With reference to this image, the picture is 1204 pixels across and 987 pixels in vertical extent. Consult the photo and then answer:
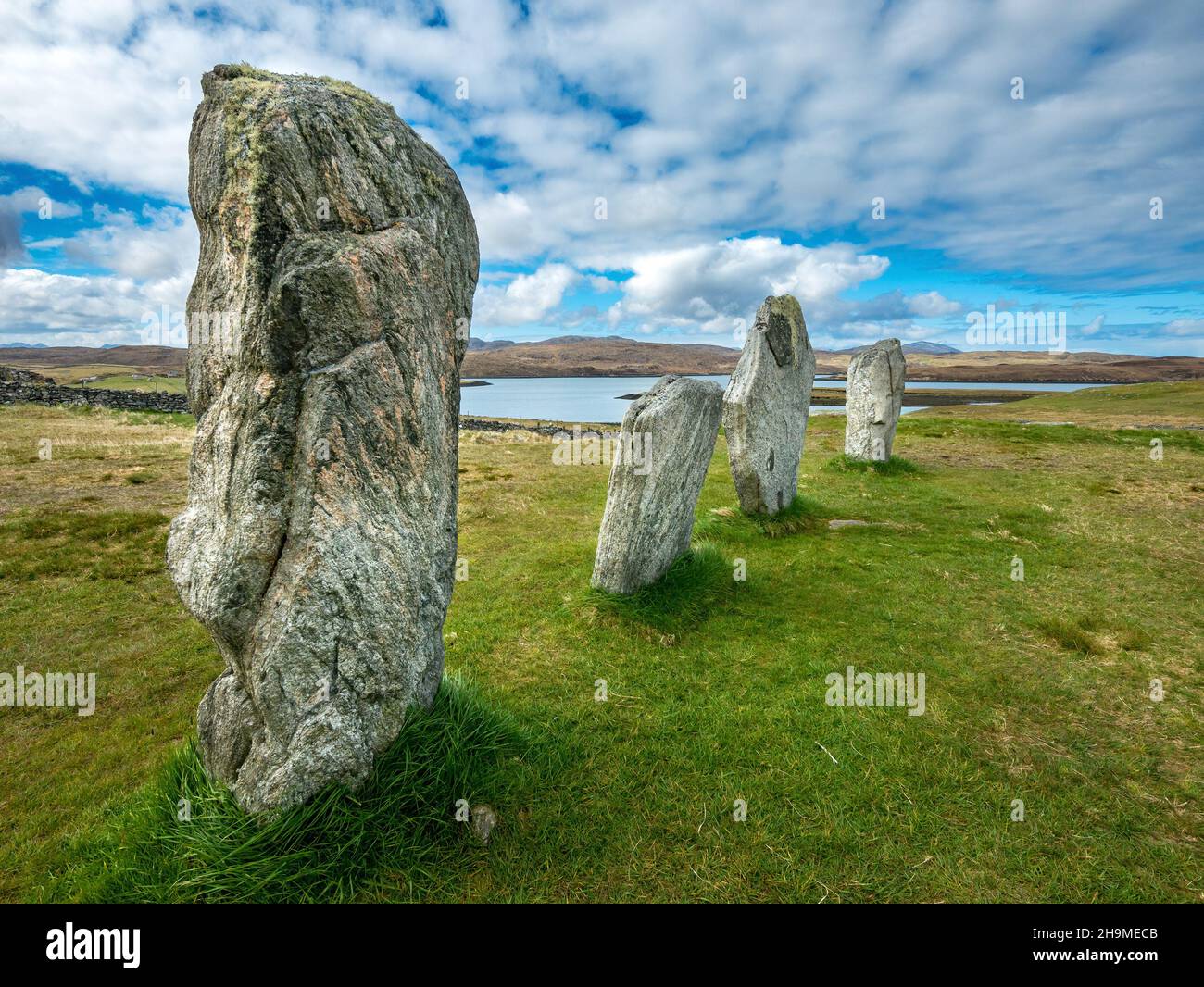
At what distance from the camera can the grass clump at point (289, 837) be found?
11.8ft

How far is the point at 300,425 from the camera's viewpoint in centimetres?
386

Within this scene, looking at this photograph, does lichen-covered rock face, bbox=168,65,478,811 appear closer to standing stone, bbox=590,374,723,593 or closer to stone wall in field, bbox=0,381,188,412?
standing stone, bbox=590,374,723,593

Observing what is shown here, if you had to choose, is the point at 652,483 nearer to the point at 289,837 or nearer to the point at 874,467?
the point at 289,837

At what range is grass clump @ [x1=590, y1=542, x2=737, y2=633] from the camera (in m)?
7.66

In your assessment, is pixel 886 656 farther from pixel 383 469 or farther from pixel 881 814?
pixel 383 469

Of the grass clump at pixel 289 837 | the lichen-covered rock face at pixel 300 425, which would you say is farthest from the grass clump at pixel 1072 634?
the lichen-covered rock face at pixel 300 425

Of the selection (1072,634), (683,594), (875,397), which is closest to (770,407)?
(683,594)

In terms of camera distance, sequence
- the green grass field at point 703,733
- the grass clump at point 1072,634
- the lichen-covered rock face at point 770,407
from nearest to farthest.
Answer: the green grass field at point 703,733 < the grass clump at point 1072,634 < the lichen-covered rock face at point 770,407

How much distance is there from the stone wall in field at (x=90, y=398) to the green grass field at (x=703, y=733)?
29.1m

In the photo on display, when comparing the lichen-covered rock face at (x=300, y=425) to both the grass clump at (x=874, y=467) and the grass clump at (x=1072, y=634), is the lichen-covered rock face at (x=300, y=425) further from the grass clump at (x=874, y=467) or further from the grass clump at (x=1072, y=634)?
the grass clump at (x=874, y=467)
